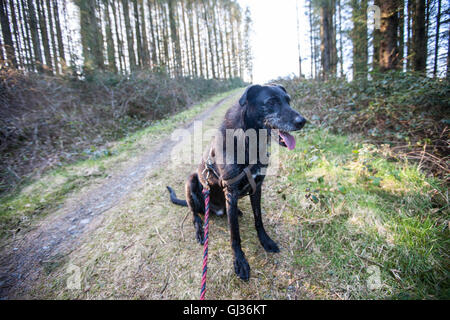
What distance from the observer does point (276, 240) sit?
245 cm

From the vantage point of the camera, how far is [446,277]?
1717 mm

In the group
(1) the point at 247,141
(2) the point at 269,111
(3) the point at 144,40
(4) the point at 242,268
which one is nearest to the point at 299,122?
(2) the point at 269,111

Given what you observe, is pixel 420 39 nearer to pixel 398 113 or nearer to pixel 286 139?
pixel 398 113

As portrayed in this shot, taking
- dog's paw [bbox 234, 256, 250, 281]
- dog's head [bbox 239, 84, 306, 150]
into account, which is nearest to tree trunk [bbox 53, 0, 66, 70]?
dog's head [bbox 239, 84, 306, 150]

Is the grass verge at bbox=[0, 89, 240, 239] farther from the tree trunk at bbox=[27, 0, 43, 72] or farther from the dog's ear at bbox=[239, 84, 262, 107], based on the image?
the tree trunk at bbox=[27, 0, 43, 72]

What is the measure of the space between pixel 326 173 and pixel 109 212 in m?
3.74

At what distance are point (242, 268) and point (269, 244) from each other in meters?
0.48

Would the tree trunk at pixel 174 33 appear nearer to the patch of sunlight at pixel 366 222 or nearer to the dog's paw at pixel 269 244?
the dog's paw at pixel 269 244

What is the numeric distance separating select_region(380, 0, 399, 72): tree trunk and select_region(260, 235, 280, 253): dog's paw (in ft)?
22.8

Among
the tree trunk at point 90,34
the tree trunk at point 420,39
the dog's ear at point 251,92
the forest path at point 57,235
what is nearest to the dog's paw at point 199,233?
the forest path at point 57,235

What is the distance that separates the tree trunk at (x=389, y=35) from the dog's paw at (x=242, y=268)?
24.3 ft

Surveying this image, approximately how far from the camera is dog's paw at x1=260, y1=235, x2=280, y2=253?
230 cm

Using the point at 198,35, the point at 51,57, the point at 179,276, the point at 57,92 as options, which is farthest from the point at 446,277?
the point at 198,35

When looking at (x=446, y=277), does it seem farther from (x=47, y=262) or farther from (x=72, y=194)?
(x=72, y=194)
